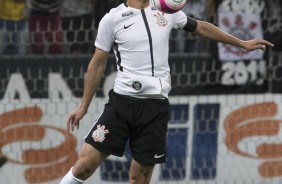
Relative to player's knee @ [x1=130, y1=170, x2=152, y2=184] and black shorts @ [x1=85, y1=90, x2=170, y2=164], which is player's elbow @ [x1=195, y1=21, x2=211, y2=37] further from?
player's knee @ [x1=130, y1=170, x2=152, y2=184]

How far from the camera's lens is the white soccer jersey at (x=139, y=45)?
6207 millimetres

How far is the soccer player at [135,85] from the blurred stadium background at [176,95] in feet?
5.33

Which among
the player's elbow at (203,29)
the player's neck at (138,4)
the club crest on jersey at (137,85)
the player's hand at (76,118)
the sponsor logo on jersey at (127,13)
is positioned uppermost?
the player's neck at (138,4)

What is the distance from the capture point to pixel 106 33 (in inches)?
245

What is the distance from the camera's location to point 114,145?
20.9ft

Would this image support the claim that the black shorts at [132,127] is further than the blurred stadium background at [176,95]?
No

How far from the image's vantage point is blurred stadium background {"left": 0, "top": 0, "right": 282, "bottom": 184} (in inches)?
312

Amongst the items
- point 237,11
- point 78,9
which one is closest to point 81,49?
point 78,9

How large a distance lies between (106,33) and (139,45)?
0.23 metres

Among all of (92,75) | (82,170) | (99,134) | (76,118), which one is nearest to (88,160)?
(82,170)

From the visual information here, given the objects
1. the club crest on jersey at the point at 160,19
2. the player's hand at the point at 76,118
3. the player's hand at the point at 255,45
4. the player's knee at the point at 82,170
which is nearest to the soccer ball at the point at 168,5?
the club crest on jersey at the point at 160,19

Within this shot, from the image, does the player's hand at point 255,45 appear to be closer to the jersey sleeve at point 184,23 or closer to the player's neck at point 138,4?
the jersey sleeve at point 184,23

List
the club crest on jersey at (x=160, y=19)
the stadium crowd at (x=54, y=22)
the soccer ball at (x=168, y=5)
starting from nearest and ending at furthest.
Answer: the soccer ball at (x=168, y=5)
the club crest on jersey at (x=160, y=19)
the stadium crowd at (x=54, y=22)

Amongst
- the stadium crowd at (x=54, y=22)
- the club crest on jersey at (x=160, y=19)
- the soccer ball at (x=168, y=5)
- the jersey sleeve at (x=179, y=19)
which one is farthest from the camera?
the stadium crowd at (x=54, y=22)
